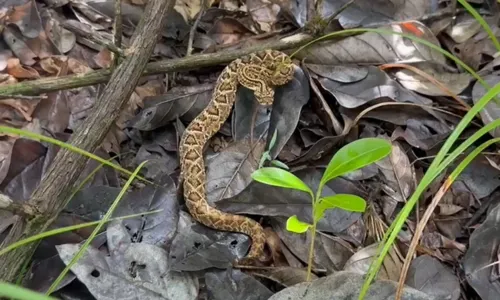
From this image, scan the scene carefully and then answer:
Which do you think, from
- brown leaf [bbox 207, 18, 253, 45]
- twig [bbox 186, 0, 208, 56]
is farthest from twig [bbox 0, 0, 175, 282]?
brown leaf [bbox 207, 18, 253, 45]

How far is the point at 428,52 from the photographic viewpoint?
159 inches

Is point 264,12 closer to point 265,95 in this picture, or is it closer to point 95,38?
point 265,95

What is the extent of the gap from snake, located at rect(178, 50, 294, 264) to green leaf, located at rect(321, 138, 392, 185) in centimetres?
103

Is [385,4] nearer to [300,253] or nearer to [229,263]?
[300,253]

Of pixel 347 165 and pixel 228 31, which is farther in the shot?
pixel 228 31

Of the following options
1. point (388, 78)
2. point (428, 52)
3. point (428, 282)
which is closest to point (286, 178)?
point (428, 282)

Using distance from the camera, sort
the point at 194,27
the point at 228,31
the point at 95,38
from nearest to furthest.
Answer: the point at 95,38
the point at 194,27
the point at 228,31

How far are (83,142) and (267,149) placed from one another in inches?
45.6

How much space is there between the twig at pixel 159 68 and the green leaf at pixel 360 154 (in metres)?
1.81

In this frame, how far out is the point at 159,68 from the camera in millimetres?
3906

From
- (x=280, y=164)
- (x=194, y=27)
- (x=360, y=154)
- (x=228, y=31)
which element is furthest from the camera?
(x=228, y=31)

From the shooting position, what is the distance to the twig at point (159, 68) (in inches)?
140

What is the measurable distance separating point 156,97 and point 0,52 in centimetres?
117

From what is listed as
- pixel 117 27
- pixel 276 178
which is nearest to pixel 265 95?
pixel 117 27
